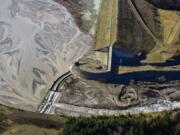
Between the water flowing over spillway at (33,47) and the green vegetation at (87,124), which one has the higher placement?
the water flowing over spillway at (33,47)

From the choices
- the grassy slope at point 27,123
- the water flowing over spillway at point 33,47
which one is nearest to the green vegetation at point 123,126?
the grassy slope at point 27,123

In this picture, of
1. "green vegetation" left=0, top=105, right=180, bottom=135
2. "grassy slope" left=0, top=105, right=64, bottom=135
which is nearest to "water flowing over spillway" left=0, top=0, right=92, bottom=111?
"grassy slope" left=0, top=105, right=64, bottom=135

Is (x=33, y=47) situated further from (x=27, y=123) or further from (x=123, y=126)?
(x=123, y=126)

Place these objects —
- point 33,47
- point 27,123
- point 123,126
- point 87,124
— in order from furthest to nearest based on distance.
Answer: point 33,47
point 27,123
point 87,124
point 123,126

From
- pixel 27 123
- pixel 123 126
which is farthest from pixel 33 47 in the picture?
pixel 123 126

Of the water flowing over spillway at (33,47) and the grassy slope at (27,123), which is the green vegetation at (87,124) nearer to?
the grassy slope at (27,123)

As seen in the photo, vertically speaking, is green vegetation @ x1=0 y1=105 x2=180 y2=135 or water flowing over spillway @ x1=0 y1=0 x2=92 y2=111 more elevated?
water flowing over spillway @ x1=0 y1=0 x2=92 y2=111

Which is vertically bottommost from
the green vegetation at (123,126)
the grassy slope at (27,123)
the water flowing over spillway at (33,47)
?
the grassy slope at (27,123)

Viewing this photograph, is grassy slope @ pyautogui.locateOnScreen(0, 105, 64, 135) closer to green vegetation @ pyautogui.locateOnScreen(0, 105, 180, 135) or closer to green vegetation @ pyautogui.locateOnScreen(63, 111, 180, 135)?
green vegetation @ pyautogui.locateOnScreen(0, 105, 180, 135)

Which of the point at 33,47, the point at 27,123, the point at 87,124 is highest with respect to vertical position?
the point at 33,47

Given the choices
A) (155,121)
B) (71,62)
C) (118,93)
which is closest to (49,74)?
(71,62)
